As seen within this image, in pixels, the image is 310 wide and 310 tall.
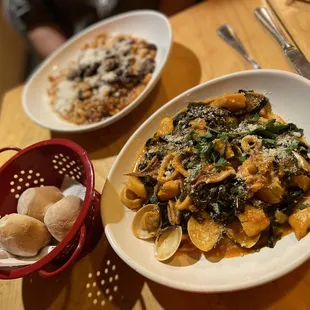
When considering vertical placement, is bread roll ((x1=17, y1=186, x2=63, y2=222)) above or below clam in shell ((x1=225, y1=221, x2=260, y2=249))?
above

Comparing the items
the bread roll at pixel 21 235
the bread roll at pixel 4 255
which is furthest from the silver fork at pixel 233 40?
the bread roll at pixel 4 255

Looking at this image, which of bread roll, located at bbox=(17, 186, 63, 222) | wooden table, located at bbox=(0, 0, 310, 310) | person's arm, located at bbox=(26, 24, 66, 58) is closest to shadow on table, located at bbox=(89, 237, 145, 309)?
wooden table, located at bbox=(0, 0, 310, 310)

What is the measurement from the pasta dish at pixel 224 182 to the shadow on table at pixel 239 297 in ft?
0.41

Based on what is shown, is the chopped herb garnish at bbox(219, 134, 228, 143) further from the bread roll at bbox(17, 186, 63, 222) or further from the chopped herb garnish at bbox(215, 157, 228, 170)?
the bread roll at bbox(17, 186, 63, 222)

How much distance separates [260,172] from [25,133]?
1.28m

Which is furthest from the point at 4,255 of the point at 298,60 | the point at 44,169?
the point at 298,60

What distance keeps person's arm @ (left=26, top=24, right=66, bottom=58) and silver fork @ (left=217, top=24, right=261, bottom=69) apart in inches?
52.7

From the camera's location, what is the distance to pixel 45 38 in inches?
106

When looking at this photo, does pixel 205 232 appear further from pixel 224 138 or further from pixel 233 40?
pixel 233 40

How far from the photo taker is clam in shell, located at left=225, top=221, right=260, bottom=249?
105 cm

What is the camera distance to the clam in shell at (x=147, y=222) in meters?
1.19

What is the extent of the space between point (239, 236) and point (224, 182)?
16 centimetres

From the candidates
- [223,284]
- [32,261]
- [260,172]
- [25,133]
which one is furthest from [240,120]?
[25,133]

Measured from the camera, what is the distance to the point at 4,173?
4.55 feet
